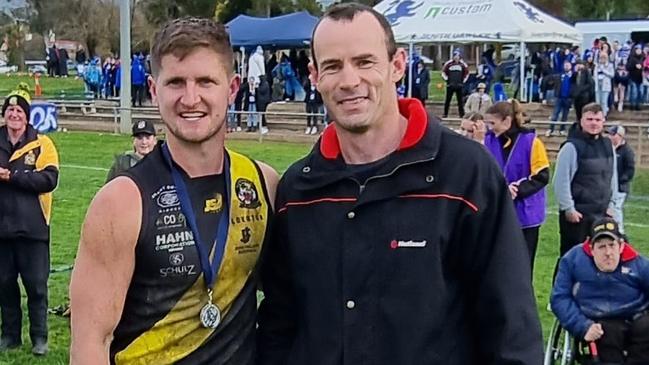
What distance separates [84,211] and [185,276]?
477 inches

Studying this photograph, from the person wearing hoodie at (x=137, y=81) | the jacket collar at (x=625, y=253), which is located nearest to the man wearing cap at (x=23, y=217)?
the jacket collar at (x=625, y=253)

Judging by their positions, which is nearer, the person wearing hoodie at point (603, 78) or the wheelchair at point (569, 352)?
the wheelchair at point (569, 352)

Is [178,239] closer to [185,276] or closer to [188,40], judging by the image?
[185,276]

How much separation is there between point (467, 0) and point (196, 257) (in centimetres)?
2500

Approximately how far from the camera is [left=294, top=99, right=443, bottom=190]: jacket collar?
2.63 metres

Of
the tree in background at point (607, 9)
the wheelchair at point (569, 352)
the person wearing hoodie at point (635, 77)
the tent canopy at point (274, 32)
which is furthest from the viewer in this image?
the tree in background at point (607, 9)

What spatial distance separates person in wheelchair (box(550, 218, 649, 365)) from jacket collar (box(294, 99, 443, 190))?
4.28 metres

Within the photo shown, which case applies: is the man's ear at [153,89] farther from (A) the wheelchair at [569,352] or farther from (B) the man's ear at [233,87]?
(A) the wheelchair at [569,352]

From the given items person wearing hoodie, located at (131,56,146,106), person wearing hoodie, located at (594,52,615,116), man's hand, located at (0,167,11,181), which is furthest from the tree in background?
man's hand, located at (0,167,11,181)

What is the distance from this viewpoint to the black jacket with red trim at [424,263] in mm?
2574

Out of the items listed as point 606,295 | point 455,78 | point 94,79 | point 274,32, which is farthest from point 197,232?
point 94,79

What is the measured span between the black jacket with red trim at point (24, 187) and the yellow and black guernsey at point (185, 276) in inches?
194

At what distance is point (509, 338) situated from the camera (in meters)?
2.56

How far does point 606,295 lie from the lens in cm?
680
